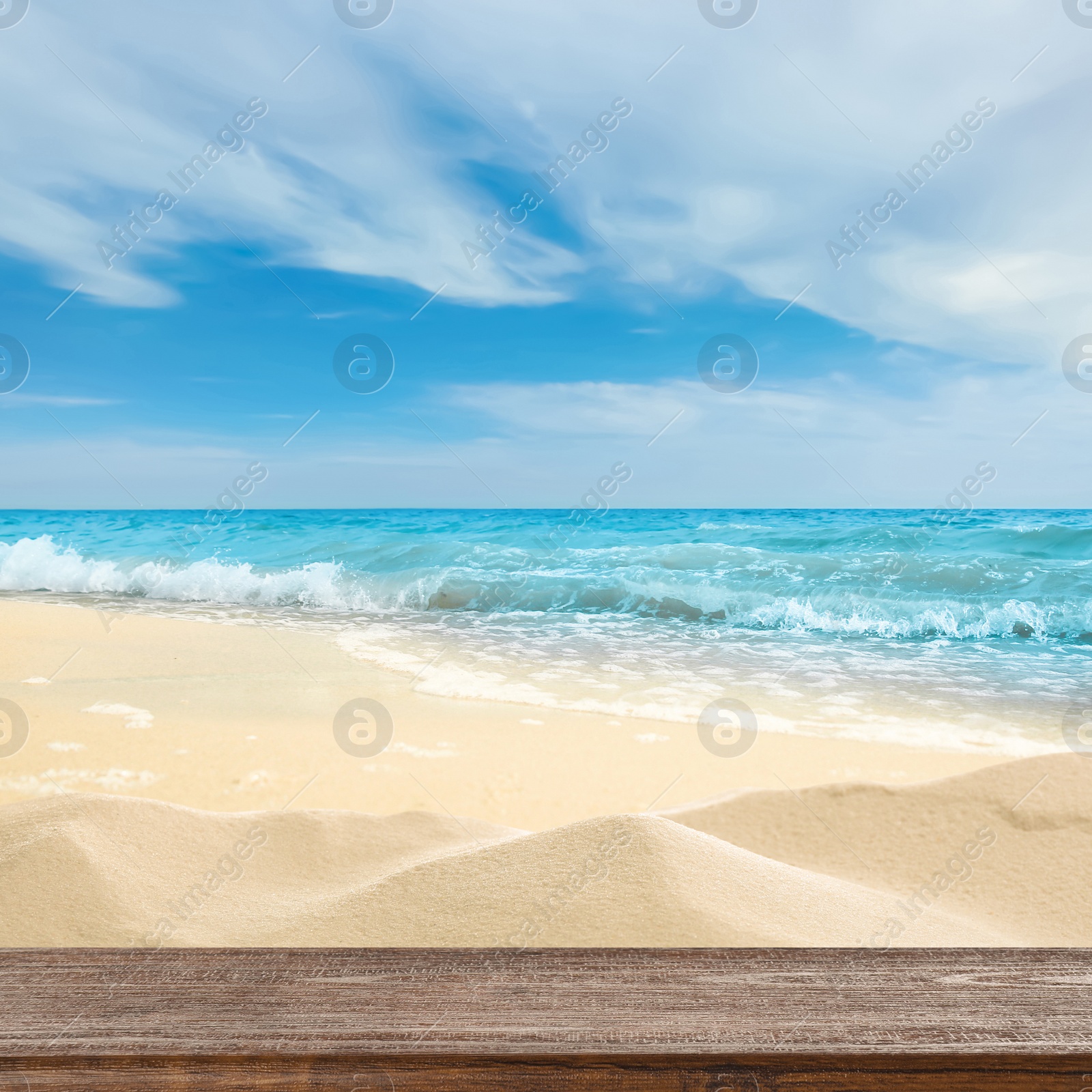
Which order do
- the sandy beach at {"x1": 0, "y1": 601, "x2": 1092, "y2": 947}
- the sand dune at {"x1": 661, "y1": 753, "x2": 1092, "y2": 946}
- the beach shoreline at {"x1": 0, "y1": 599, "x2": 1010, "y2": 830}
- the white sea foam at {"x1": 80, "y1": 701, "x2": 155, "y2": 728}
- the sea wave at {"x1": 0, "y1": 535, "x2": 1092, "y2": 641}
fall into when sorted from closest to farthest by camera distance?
1. the sandy beach at {"x1": 0, "y1": 601, "x2": 1092, "y2": 947}
2. the sand dune at {"x1": 661, "y1": 753, "x2": 1092, "y2": 946}
3. the beach shoreline at {"x1": 0, "y1": 599, "x2": 1010, "y2": 830}
4. the white sea foam at {"x1": 80, "y1": 701, "x2": 155, "y2": 728}
5. the sea wave at {"x1": 0, "y1": 535, "x2": 1092, "y2": 641}

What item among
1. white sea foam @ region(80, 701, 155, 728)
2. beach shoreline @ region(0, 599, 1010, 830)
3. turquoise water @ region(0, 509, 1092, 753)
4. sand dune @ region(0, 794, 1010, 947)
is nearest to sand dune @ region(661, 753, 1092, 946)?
sand dune @ region(0, 794, 1010, 947)

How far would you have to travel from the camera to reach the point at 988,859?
2.55m

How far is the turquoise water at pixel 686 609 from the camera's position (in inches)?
222

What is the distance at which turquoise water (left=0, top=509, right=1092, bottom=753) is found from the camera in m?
5.65

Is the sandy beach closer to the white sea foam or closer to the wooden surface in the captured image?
the white sea foam

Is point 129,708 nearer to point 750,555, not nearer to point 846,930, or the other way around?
point 846,930

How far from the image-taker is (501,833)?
2.86 m

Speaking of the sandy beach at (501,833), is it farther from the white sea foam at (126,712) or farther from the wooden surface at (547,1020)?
the wooden surface at (547,1020)

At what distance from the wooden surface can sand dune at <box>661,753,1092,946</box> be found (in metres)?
1.37

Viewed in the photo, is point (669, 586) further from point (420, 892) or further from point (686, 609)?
point (420, 892)

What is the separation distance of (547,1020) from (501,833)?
2.15 m

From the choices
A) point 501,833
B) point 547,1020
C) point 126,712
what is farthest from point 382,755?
point 547,1020

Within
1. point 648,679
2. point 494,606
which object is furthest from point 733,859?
point 494,606

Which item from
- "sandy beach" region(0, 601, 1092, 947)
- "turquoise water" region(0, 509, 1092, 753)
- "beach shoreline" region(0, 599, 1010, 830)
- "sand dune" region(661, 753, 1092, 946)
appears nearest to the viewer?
"sandy beach" region(0, 601, 1092, 947)
